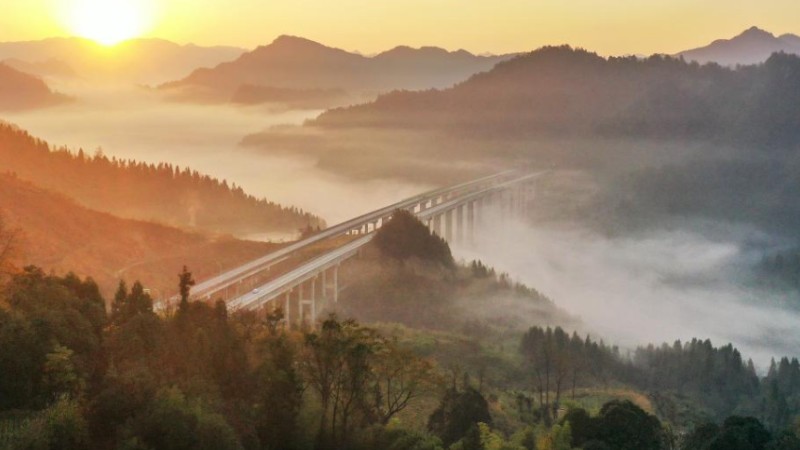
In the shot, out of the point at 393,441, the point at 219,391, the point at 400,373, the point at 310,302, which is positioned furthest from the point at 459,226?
the point at 219,391

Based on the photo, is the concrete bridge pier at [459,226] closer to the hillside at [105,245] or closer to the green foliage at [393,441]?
the hillside at [105,245]

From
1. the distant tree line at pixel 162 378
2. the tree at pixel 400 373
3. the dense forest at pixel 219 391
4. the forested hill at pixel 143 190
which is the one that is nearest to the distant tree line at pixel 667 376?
the tree at pixel 400 373

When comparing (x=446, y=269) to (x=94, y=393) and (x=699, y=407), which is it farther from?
(x=94, y=393)

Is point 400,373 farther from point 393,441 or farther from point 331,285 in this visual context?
point 331,285

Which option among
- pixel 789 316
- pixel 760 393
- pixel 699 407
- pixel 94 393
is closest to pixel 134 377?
pixel 94 393

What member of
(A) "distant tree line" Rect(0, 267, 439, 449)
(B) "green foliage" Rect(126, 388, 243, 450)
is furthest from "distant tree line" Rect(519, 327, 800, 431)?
(B) "green foliage" Rect(126, 388, 243, 450)

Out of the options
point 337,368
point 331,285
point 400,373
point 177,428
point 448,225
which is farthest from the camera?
point 448,225
